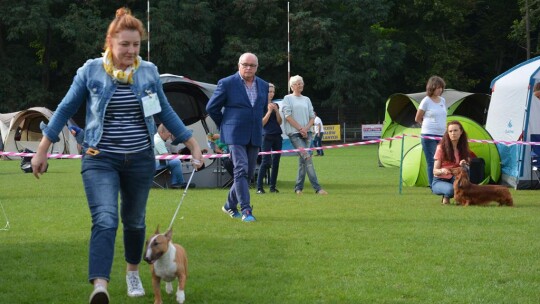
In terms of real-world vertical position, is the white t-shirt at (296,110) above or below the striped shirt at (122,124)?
below

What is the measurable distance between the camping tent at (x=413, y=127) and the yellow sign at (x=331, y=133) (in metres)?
20.5

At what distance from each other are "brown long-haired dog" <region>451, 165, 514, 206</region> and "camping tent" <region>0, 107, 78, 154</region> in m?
20.6

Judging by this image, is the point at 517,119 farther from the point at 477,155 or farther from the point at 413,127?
the point at 413,127

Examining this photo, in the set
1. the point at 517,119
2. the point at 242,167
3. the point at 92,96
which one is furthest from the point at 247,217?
the point at 517,119

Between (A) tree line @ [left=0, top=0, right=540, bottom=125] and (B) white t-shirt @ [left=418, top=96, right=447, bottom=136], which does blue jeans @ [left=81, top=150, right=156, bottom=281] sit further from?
(A) tree line @ [left=0, top=0, right=540, bottom=125]

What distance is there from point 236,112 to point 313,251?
2.65 meters

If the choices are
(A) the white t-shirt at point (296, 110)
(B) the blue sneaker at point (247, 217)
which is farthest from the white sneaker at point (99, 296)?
(A) the white t-shirt at point (296, 110)

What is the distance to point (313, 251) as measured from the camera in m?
7.70

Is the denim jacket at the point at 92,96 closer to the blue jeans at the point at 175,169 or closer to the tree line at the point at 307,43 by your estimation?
the blue jeans at the point at 175,169

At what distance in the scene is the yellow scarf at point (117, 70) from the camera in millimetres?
5223

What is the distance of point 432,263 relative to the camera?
275 inches

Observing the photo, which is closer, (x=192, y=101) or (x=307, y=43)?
(x=192, y=101)

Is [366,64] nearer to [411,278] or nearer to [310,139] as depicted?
[310,139]

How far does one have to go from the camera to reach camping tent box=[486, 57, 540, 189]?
14.9 metres
